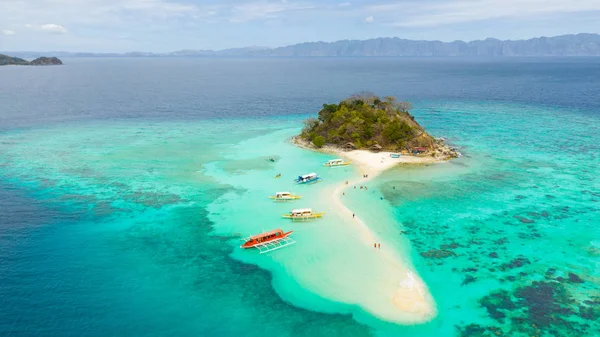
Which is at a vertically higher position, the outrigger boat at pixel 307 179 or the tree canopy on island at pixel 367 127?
the tree canopy on island at pixel 367 127

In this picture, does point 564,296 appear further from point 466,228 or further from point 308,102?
Answer: point 308,102

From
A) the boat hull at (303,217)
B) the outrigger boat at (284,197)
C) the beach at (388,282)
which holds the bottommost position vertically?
the beach at (388,282)

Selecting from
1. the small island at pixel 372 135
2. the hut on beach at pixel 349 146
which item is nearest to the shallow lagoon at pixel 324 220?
the small island at pixel 372 135

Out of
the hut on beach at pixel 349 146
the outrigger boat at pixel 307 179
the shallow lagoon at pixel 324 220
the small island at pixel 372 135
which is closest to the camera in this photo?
the shallow lagoon at pixel 324 220

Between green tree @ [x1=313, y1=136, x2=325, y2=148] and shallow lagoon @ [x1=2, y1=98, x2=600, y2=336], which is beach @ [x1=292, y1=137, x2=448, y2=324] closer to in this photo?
shallow lagoon @ [x1=2, y1=98, x2=600, y2=336]

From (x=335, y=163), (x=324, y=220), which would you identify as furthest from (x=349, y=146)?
(x=324, y=220)

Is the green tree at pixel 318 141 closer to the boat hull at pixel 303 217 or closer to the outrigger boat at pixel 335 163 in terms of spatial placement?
the outrigger boat at pixel 335 163
